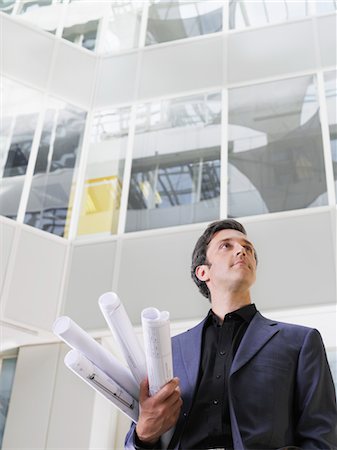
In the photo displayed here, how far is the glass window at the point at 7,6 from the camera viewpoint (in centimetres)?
888

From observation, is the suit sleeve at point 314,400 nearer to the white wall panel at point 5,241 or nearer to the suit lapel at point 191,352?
the suit lapel at point 191,352

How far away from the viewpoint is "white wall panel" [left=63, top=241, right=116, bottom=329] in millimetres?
6887

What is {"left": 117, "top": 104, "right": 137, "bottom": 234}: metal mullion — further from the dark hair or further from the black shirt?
the black shirt

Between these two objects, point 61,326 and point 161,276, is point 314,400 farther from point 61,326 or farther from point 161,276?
point 161,276

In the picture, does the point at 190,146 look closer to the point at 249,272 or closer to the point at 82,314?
the point at 82,314

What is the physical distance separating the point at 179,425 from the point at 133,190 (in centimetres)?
579

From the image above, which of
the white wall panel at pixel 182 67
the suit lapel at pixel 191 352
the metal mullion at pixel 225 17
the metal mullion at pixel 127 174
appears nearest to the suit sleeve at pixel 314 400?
the suit lapel at pixel 191 352

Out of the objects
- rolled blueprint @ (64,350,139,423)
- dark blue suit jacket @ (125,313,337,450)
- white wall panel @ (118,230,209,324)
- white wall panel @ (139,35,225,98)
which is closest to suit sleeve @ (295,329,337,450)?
Answer: dark blue suit jacket @ (125,313,337,450)

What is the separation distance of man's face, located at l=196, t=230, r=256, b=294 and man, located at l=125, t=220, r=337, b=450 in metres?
0.12

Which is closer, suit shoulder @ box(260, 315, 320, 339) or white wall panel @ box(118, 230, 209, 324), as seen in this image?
suit shoulder @ box(260, 315, 320, 339)

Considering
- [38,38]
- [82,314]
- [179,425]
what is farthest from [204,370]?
[38,38]

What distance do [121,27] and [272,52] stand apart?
2546 mm

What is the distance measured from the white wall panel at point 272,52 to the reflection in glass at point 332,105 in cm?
33

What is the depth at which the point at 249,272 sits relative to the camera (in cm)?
259
